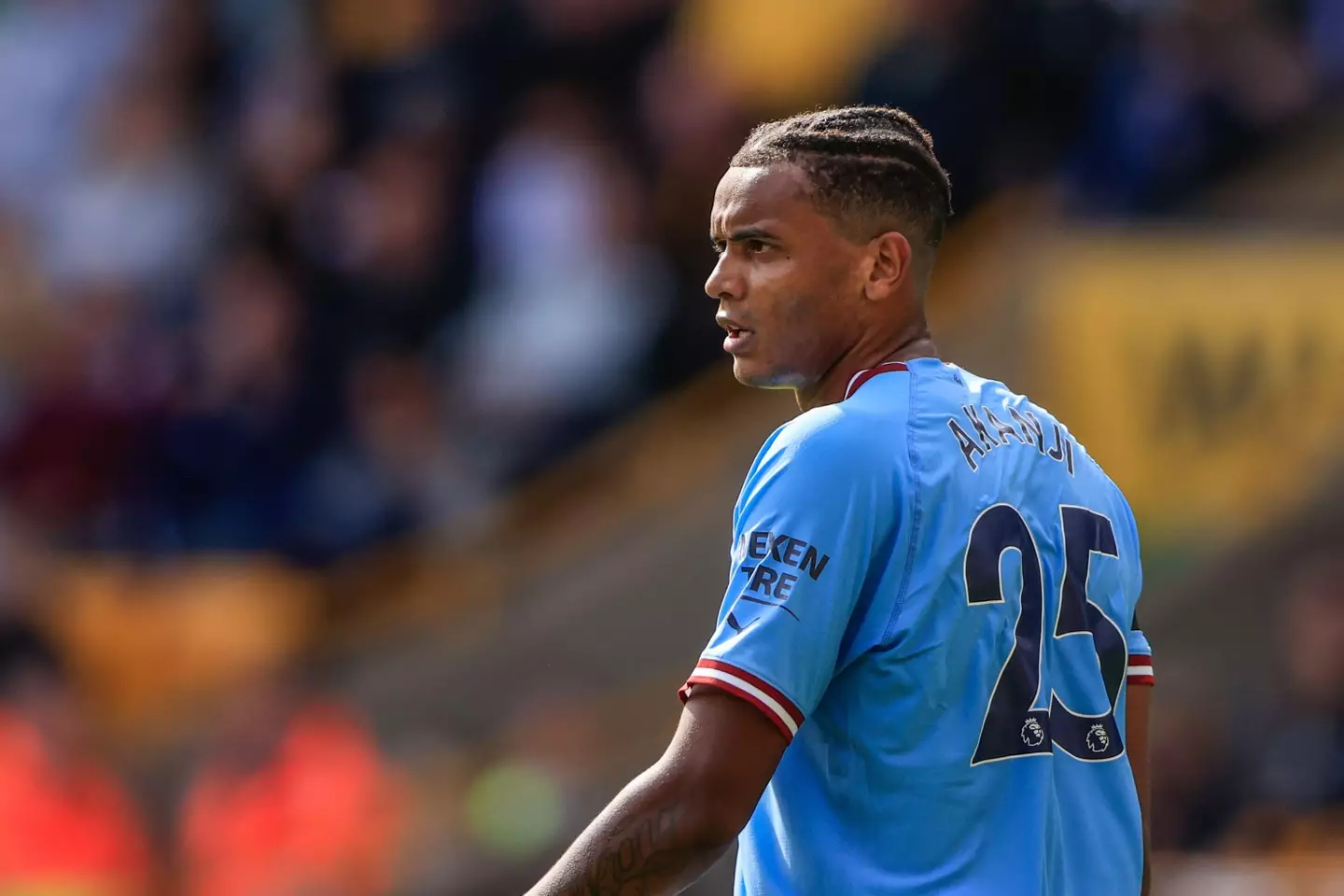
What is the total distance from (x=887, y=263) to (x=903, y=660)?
680 mm

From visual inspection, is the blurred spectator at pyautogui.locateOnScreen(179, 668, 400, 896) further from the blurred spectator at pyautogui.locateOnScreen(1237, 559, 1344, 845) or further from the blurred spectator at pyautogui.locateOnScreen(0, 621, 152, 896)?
the blurred spectator at pyautogui.locateOnScreen(1237, 559, 1344, 845)

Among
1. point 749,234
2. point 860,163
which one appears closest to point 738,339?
point 749,234

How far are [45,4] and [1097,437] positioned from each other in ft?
27.4

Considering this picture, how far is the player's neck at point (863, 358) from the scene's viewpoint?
126 inches

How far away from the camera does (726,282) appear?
10.5 feet

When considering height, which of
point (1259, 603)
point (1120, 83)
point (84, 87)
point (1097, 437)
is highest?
point (84, 87)

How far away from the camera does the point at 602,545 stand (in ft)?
32.6

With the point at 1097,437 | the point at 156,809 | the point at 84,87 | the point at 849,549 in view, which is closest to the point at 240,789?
the point at 156,809

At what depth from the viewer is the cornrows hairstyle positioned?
314 centimetres

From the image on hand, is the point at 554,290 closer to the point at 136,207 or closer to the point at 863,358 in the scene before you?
the point at 136,207

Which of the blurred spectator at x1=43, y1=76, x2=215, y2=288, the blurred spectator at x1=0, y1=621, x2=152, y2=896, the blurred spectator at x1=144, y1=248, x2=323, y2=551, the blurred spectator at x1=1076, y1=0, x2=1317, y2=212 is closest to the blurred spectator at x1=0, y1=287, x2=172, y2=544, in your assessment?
the blurred spectator at x1=144, y1=248, x2=323, y2=551

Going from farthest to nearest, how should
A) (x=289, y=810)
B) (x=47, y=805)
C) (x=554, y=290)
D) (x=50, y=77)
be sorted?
(x=50, y=77) < (x=554, y=290) < (x=47, y=805) < (x=289, y=810)

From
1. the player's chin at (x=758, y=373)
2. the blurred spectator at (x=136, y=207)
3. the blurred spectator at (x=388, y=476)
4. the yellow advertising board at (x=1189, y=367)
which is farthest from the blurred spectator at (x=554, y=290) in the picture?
the player's chin at (x=758, y=373)

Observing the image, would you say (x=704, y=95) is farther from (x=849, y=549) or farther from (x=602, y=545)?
(x=849, y=549)
